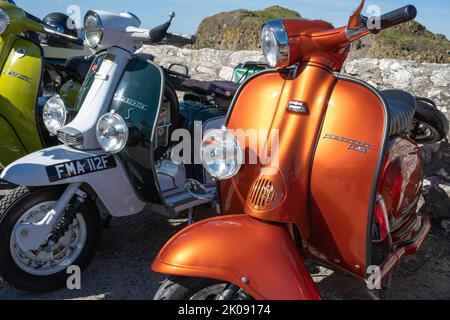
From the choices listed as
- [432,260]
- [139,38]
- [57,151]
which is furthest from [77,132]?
[432,260]

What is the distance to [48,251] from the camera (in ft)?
7.98

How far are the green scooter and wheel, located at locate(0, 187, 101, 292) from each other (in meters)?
1.01

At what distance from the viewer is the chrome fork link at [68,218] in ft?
7.84

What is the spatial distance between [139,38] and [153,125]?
0.52 metres

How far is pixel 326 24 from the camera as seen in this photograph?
2.11 metres

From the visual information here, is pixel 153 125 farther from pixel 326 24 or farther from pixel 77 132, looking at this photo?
pixel 326 24

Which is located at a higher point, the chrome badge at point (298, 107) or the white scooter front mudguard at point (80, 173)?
the chrome badge at point (298, 107)

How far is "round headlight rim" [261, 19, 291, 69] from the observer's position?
1.89 m

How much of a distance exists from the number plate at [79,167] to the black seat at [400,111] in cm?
146

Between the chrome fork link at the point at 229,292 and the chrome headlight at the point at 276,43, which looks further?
the chrome headlight at the point at 276,43

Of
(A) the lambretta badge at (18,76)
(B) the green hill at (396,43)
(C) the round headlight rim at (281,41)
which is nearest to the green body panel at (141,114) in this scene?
(C) the round headlight rim at (281,41)

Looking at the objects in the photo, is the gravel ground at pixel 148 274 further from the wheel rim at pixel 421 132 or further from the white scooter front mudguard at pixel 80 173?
the wheel rim at pixel 421 132

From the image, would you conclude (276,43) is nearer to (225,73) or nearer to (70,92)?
(70,92)

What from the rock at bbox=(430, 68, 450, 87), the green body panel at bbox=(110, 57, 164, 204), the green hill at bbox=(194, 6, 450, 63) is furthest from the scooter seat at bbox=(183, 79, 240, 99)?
the green hill at bbox=(194, 6, 450, 63)
